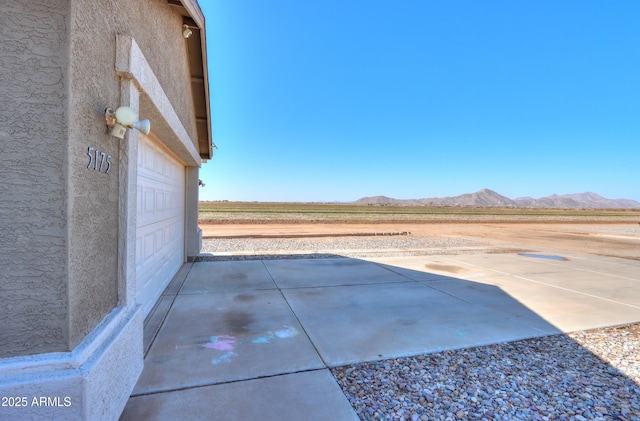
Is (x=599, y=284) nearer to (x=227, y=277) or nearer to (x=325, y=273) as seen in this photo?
(x=325, y=273)

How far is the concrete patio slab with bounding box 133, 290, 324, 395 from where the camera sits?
2.77 metres

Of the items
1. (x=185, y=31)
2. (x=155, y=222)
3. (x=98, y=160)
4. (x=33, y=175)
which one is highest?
(x=185, y=31)

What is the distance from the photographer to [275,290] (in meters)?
5.47

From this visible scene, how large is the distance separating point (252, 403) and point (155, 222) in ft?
11.5

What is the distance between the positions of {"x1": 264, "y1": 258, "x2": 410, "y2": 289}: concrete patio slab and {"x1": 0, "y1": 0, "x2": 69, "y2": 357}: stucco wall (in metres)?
4.12

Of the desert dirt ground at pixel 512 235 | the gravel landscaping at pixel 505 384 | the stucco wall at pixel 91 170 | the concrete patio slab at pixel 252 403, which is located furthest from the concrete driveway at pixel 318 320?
the desert dirt ground at pixel 512 235

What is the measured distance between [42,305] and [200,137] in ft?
22.6

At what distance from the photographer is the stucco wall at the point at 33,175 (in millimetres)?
1683

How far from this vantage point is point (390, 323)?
4082 millimetres

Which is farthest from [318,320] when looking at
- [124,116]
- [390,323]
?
[124,116]

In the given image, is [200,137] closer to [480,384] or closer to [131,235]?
[131,235]

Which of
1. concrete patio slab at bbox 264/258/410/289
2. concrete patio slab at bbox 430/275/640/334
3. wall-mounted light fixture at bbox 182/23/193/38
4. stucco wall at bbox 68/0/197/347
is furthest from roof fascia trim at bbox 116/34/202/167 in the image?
concrete patio slab at bbox 430/275/640/334

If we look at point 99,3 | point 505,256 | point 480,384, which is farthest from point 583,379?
point 505,256

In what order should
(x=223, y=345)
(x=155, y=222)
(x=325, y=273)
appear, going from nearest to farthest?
(x=223, y=345), (x=155, y=222), (x=325, y=273)
